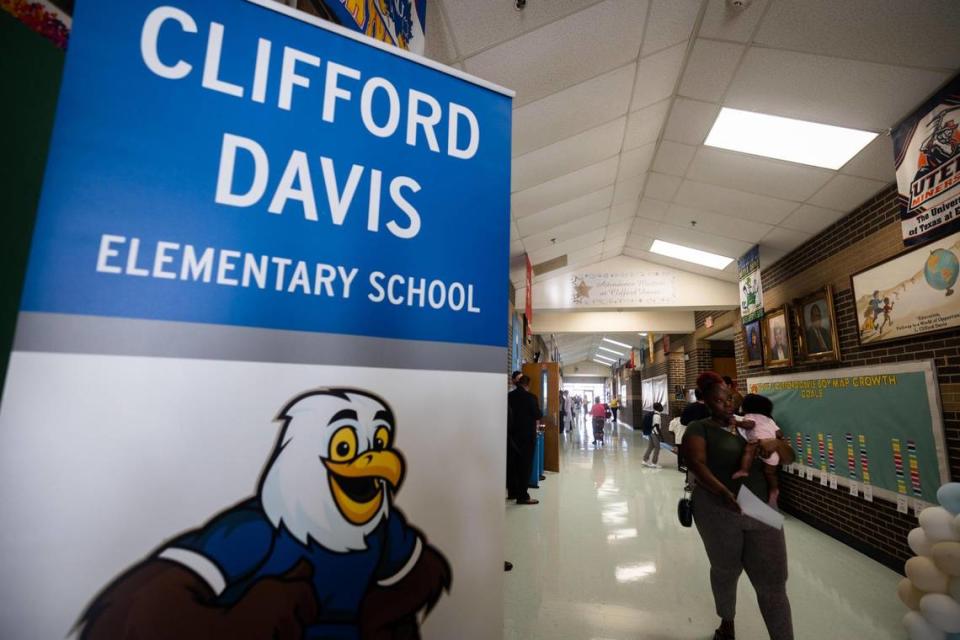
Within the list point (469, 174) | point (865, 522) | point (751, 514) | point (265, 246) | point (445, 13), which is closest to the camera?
point (265, 246)

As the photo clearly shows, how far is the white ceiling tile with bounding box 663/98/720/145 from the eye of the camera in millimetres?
3251

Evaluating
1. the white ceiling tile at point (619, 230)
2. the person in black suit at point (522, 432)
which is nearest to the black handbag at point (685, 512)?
the person in black suit at point (522, 432)

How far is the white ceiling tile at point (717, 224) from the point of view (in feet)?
15.0

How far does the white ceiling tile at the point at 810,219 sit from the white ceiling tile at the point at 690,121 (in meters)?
1.32

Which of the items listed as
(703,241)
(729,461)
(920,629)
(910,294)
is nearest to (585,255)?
(703,241)

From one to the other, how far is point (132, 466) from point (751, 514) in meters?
2.24

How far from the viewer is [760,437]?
A: 2496 millimetres

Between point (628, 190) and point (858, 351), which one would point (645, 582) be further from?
point (628, 190)

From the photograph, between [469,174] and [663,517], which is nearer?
[469,174]

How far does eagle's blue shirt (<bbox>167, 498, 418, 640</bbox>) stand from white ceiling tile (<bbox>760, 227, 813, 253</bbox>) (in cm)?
515

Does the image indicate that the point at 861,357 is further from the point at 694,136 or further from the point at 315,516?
the point at 315,516

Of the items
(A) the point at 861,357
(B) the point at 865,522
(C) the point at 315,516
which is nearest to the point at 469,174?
(C) the point at 315,516

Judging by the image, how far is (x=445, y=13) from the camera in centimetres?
218

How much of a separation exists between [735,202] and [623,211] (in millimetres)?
1268
